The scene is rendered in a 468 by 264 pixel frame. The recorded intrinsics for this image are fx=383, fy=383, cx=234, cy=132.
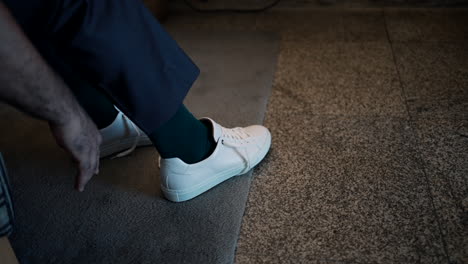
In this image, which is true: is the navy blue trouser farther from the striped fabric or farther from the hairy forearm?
the striped fabric

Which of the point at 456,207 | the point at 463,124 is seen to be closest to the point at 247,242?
the point at 456,207

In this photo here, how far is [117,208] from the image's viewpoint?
839 millimetres

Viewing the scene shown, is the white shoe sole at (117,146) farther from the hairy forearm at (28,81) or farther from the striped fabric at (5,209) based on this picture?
the hairy forearm at (28,81)

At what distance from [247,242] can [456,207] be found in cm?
42

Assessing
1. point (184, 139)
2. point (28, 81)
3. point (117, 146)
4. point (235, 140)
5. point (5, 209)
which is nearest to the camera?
point (28, 81)

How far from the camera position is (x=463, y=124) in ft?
3.19

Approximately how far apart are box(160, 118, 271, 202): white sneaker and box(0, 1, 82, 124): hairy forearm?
0.92 feet

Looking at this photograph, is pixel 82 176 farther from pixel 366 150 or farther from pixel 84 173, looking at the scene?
pixel 366 150

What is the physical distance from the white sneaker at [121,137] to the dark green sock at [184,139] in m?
0.22

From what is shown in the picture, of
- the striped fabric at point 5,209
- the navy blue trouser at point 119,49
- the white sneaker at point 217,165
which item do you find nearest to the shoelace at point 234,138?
the white sneaker at point 217,165

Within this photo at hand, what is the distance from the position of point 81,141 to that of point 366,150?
2.14ft

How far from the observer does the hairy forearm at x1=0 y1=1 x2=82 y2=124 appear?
1.54 ft

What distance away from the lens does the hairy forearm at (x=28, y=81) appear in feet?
1.54

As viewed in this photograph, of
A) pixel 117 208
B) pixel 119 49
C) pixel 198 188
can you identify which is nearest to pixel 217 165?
pixel 198 188
